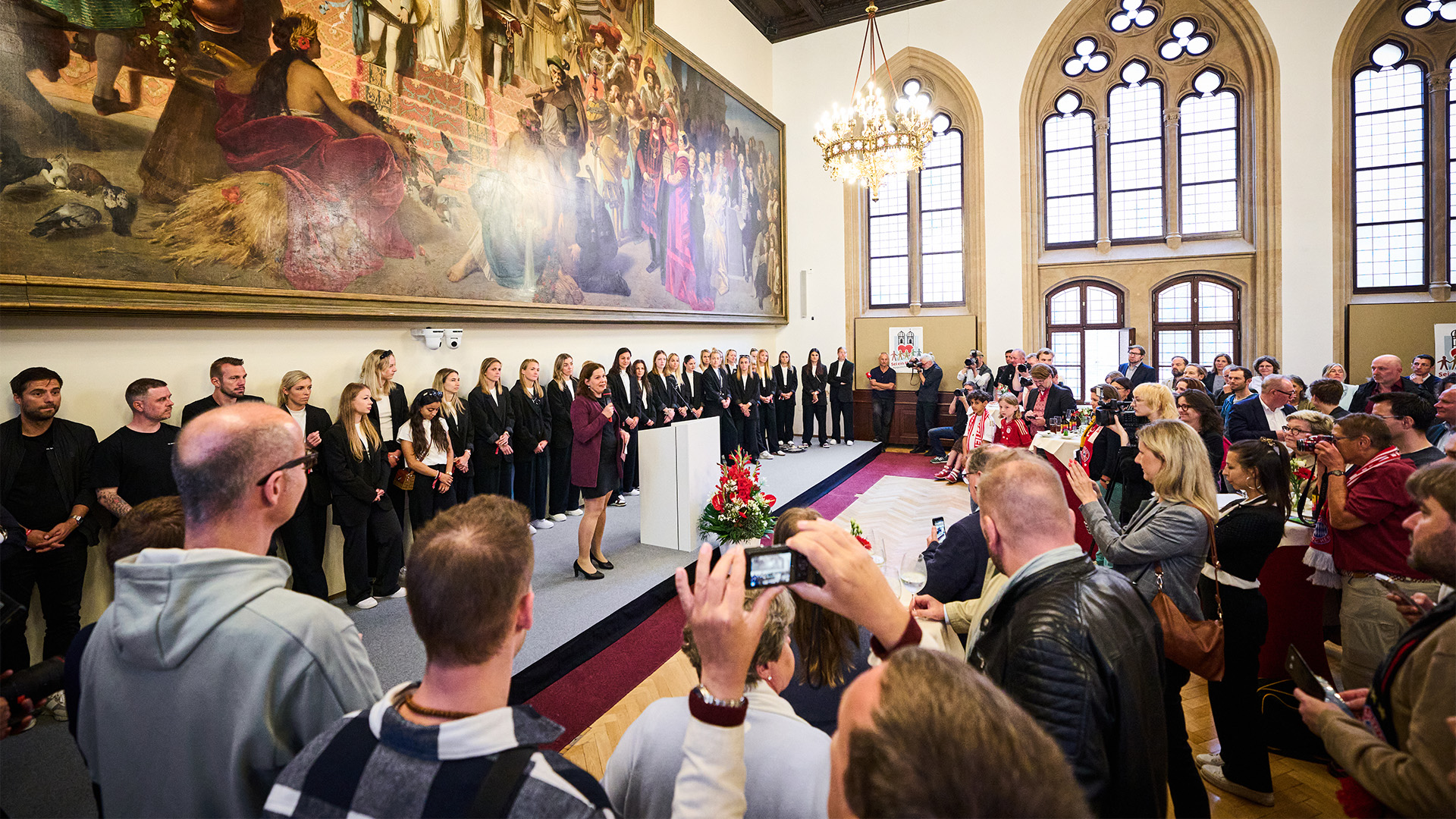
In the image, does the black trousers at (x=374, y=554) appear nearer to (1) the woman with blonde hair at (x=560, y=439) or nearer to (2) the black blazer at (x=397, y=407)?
(2) the black blazer at (x=397, y=407)

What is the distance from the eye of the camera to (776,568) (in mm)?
1149

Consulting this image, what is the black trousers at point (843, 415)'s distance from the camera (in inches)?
522

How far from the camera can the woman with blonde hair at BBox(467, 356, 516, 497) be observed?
642 centimetres

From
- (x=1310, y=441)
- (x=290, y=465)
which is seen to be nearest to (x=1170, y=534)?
(x=1310, y=441)

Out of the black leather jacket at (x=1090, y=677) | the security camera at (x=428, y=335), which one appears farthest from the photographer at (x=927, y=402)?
the black leather jacket at (x=1090, y=677)

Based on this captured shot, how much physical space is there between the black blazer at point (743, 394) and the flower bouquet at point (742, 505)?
5303mm

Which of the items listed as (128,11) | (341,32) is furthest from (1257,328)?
(128,11)

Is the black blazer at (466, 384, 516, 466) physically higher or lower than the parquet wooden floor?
higher

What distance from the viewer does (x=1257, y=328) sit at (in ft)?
37.8

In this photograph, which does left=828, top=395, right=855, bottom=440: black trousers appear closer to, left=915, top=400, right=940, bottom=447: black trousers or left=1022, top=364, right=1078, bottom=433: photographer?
left=915, top=400, right=940, bottom=447: black trousers

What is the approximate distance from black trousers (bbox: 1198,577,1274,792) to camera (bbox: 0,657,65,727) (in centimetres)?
417

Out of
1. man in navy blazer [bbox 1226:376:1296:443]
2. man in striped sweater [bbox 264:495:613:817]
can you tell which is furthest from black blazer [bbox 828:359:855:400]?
man in striped sweater [bbox 264:495:613:817]

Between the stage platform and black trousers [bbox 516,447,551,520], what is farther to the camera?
black trousers [bbox 516,447,551,520]

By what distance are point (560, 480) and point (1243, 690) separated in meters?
6.36
